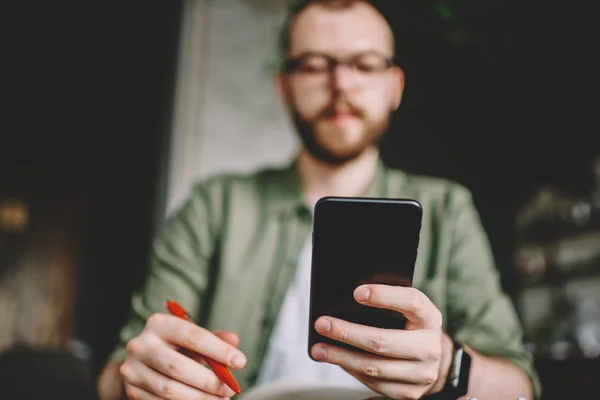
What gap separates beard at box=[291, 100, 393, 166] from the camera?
49 centimetres

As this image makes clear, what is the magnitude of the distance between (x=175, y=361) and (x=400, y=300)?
153 mm

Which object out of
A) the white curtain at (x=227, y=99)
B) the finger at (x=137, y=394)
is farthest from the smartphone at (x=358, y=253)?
the white curtain at (x=227, y=99)

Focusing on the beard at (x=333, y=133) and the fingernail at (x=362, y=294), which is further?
the beard at (x=333, y=133)

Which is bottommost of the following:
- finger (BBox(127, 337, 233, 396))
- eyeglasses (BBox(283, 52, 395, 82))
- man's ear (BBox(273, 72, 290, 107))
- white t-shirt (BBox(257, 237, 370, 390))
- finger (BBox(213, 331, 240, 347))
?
white t-shirt (BBox(257, 237, 370, 390))

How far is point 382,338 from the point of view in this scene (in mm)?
292

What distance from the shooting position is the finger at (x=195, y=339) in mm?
300

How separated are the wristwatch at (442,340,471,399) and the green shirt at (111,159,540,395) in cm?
9

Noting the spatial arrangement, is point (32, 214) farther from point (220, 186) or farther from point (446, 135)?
point (446, 135)

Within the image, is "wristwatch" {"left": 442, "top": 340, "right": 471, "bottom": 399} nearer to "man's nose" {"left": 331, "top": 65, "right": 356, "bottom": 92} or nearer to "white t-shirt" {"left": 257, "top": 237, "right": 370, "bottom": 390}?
"white t-shirt" {"left": 257, "top": 237, "right": 370, "bottom": 390}

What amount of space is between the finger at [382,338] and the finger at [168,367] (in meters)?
0.08

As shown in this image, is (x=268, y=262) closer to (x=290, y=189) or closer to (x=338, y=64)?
(x=290, y=189)

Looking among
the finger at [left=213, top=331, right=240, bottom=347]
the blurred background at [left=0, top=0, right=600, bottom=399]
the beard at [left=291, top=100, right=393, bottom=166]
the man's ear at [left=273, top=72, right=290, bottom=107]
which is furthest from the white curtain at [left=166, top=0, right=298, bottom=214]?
the finger at [left=213, top=331, right=240, bottom=347]

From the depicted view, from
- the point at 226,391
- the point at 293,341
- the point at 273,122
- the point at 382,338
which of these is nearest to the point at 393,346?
the point at 382,338

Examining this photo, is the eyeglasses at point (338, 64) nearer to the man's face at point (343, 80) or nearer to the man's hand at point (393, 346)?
the man's face at point (343, 80)
